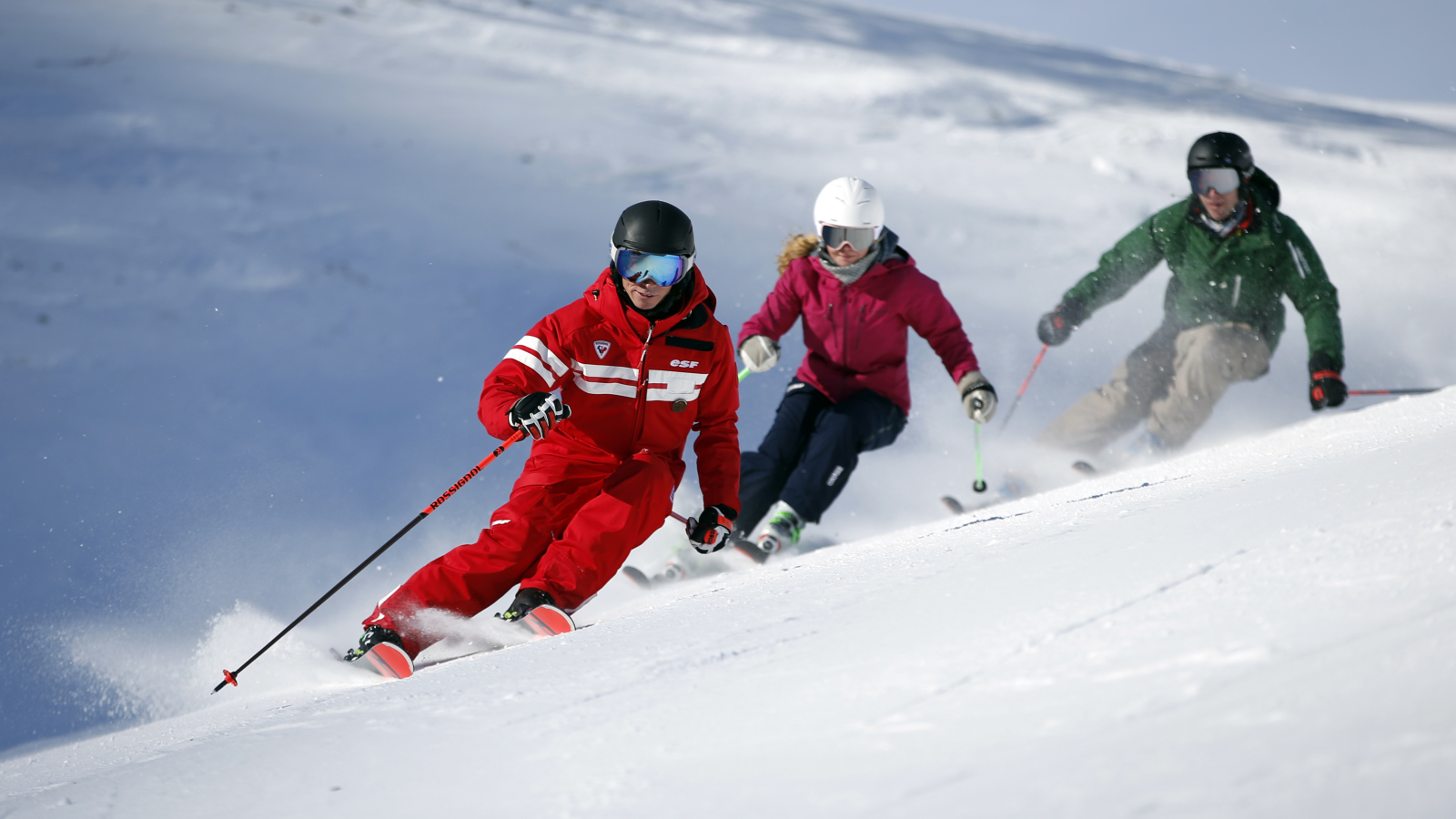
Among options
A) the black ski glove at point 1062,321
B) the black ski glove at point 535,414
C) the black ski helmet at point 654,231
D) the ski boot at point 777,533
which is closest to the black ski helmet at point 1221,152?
the black ski glove at point 1062,321

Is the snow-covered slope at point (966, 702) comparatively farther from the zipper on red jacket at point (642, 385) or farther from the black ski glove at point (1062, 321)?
the black ski glove at point (1062, 321)

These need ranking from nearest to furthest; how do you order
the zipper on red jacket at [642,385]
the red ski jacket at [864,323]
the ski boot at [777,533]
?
1. the zipper on red jacket at [642,385]
2. the ski boot at [777,533]
3. the red ski jacket at [864,323]

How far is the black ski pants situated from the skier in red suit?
686 millimetres

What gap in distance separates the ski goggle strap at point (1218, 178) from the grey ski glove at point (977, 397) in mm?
1490

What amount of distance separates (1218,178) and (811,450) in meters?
2.29

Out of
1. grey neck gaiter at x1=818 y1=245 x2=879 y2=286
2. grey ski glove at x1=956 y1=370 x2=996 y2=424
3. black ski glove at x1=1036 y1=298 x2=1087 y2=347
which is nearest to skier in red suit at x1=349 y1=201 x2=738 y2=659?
grey neck gaiter at x1=818 y1=245 x2=879 y2=286

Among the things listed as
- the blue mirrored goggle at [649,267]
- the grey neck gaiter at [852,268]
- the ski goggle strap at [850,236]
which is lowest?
the grey neck gaiter at [852,268]

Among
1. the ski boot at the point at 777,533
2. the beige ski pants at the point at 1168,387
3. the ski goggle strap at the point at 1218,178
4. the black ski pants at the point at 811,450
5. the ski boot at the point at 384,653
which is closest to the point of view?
the ski boot at the point at 384,653

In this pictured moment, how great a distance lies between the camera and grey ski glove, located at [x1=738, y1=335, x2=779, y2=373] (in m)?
4.15

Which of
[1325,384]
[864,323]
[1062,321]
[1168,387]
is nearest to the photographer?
[864,323]

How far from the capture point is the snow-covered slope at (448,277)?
2.71 m

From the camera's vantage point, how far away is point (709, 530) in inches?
121

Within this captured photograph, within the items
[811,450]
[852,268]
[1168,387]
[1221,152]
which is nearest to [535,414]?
[811,450]

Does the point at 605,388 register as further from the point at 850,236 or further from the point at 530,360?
the point at 850,236
